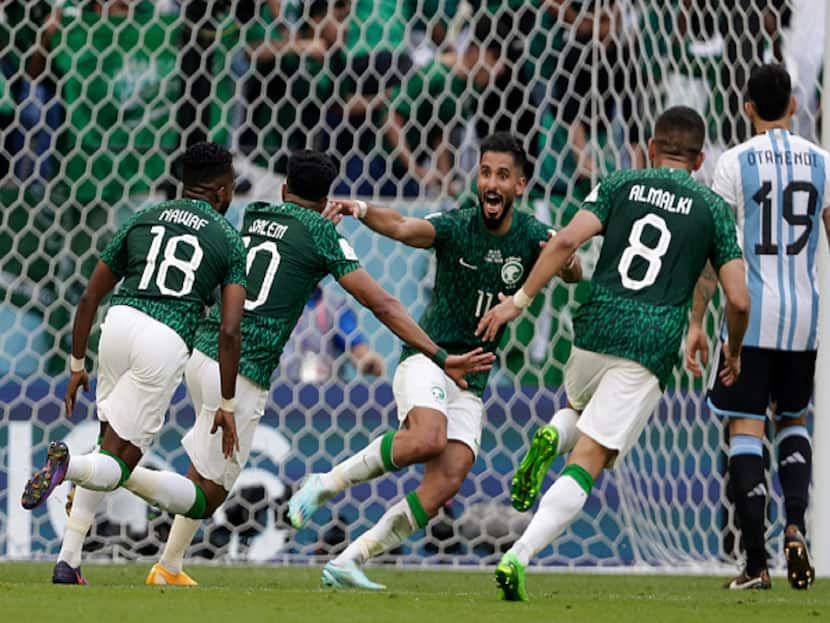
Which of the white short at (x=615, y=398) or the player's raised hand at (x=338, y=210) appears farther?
the player's raised hand at (x=338, y=210)

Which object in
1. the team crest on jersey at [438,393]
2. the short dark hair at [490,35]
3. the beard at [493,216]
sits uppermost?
the short dark hair at [490,35]

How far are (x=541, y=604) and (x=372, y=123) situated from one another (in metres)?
4.04

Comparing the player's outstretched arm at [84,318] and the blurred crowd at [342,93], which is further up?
the blurred crowd at [342,93]

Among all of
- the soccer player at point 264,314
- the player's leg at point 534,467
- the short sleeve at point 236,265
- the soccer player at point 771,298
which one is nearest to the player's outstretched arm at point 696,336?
the soccer player at point 771,298

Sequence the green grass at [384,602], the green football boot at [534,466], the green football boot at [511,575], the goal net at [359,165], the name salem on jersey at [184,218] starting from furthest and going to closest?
the goal net at [359,165] < the name salem on jersey at [184,218] < the green football boot at [534,466] < the green football boot at [511,575] < the green grass at [384,602]

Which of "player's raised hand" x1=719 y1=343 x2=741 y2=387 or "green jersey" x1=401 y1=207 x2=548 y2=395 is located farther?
"green jersey" x1=401 y1=207 x2=548 y2=395

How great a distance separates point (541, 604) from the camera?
17.1 feet

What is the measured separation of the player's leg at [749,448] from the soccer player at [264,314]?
969 millimetres

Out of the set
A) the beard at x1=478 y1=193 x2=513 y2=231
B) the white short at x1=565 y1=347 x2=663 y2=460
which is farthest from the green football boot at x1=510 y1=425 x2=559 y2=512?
the beard at x1=478 y1=193 x2=513 y2=231

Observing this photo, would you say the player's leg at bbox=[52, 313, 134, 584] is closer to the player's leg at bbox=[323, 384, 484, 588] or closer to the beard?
the player's leg at bbox=[323, 384, 484, 588]

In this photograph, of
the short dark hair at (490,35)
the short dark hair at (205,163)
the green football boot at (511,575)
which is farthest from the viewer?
the short dark hair at (490,35)

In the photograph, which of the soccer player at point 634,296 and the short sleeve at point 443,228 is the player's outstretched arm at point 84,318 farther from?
the soccer player at point 634,296

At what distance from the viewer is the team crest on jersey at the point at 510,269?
6.46m

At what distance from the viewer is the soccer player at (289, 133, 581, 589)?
6086mm
